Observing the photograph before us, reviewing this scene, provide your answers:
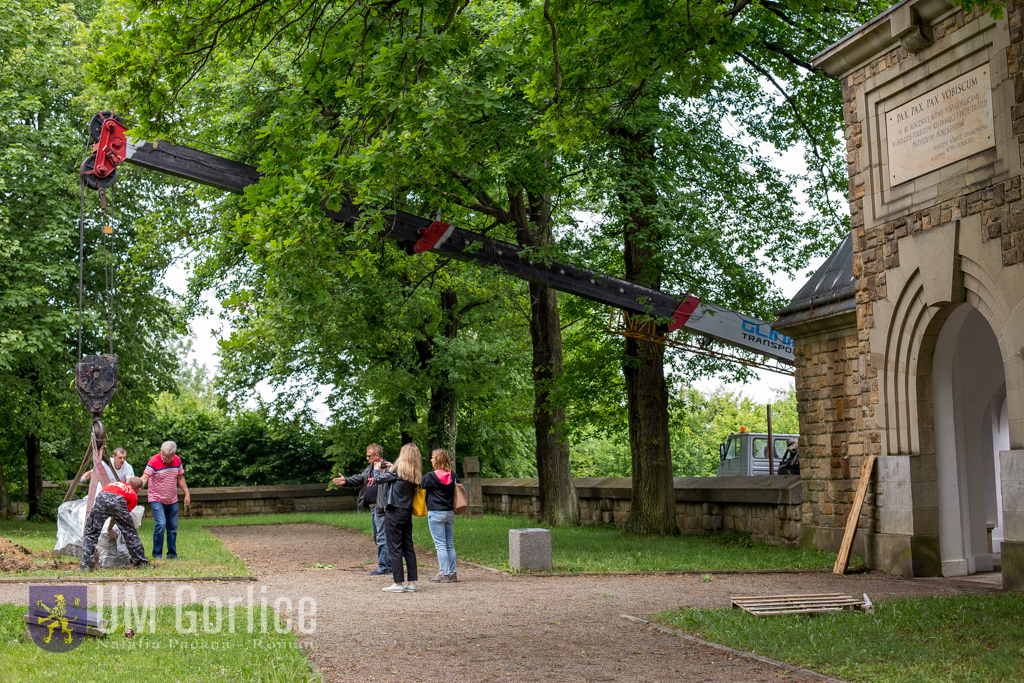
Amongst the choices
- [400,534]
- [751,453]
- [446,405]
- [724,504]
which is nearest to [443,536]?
[400,534]

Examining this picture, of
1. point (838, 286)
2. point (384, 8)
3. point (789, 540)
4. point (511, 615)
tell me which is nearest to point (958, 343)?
point (838, 286)

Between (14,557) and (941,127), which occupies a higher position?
(941,127)

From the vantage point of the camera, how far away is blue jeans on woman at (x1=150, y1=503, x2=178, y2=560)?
12961 mm

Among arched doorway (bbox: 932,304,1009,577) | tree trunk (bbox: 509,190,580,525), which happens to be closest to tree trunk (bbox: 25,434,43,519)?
tree trunk (bbox: 509,190,580,525)

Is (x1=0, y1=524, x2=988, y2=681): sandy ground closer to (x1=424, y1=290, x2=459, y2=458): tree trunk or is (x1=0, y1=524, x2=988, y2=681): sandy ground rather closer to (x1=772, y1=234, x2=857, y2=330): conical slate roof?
(x1=772, y1=234, x2=857, y2=330): conical slate roof

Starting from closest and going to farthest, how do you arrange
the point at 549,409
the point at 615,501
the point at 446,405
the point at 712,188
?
the point at 712,188, the point at 549,409, the point at 615,501, the point at 446,405

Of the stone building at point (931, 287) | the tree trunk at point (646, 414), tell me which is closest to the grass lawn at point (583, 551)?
the tree trunk at point (646, 414)

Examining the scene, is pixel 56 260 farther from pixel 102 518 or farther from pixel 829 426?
pixel 829 426

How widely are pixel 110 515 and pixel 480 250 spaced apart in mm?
6199

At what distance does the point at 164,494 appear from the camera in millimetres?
13047

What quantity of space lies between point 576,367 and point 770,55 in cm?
643

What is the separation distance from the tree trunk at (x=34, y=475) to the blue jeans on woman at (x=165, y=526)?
12256 millimetres

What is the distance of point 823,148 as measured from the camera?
17578 mm

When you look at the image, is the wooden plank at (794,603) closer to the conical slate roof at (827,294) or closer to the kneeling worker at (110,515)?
the conical slate roof at (827,294)
